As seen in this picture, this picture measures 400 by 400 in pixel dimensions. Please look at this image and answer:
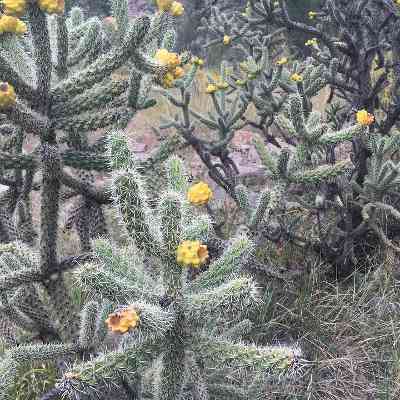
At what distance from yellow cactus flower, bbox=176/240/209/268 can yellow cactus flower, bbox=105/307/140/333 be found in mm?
203

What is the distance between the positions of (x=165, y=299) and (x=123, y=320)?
290 millimetres

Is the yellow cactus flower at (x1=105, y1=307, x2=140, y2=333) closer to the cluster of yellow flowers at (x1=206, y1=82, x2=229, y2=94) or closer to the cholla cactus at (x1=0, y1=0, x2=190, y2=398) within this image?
the cholla cactus at (x1=0, y1=0, x2=190, y2=398)

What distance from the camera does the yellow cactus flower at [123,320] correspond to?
123cm

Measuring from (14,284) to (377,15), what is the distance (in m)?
3.41

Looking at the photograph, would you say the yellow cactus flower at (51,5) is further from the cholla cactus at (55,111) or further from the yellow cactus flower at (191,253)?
the yellow cactus flower at (191,253)

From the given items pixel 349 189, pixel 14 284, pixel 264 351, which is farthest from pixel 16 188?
pixel 349 189

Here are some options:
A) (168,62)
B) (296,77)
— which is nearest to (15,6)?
(168,62)

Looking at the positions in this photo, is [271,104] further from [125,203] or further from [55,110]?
[125,203]

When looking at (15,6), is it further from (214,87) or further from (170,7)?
(214,87)

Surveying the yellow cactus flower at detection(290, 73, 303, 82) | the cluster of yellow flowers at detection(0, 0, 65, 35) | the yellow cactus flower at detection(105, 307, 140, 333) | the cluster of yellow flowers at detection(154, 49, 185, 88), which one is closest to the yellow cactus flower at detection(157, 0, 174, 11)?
the cluster of yellow flowers at detection(154, 49, 185, 88)

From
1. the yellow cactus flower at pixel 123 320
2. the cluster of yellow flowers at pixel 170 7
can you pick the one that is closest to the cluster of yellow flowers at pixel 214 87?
the cluster of yellow flowers at pixel 170 7

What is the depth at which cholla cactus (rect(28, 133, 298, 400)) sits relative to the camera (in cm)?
137

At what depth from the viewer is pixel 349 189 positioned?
3111 millimetres

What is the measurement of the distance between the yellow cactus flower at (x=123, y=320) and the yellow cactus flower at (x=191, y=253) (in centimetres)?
20
